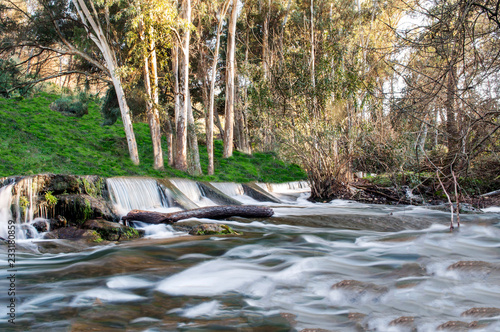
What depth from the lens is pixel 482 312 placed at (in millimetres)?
3088

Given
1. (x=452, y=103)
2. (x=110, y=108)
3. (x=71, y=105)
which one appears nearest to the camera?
(x=452, y=103)

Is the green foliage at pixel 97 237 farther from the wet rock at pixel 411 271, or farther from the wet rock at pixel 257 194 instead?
the wet rock at pixel 257 194

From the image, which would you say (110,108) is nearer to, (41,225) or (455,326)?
(41,225)

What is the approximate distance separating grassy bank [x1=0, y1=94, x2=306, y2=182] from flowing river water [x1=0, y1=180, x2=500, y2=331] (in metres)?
7.75

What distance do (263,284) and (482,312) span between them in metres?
2.17

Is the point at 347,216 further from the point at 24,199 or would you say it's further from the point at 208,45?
the point at 208,45

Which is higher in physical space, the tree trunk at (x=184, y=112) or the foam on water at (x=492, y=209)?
the tree trunk at (x=184, y=112)

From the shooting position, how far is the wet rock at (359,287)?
3740 millimetres

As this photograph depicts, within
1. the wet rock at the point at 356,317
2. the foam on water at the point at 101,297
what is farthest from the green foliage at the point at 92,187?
the wet rock at the point at 356,317

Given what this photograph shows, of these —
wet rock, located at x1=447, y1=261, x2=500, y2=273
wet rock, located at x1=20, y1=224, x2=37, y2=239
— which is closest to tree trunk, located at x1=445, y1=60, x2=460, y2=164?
wet rock, located at x1=447, y1=261, x2=500, y2=273

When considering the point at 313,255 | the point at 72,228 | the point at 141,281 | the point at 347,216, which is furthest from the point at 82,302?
the point at 347,216

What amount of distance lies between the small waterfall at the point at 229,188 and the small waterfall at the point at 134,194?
14.4ft

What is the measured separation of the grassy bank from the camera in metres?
13.7

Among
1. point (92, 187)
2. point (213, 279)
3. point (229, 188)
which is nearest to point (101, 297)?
point (213, 279)
